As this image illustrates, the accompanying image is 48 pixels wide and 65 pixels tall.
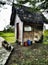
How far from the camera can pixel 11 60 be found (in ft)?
18.8

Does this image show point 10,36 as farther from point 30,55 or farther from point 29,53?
point 30,55

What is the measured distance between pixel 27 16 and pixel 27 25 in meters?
0.33

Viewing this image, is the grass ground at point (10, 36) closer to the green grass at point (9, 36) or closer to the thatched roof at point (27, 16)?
the green grass at point (9, 36)

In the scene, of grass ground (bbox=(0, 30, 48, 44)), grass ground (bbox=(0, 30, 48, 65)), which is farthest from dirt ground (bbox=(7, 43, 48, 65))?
grass ground (bbox=(0, 30, 48, 44))

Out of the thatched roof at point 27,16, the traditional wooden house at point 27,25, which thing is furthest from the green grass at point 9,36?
the thatched roof at point 27,16

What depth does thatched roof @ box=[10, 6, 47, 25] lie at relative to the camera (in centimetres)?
680

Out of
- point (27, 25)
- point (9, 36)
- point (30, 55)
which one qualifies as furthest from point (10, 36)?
point (30, 55)

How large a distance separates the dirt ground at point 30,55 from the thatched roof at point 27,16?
0.89m

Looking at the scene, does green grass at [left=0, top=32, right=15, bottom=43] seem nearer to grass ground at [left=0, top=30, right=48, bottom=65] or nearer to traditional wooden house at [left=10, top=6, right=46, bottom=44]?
grass ground at [left=0, top=30, right=48, bottom=65]

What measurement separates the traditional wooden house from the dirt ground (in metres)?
0.27

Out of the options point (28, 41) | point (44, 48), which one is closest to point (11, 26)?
point (28, 41)

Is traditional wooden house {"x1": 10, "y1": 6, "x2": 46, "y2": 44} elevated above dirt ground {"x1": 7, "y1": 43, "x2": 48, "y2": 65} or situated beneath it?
elevated above

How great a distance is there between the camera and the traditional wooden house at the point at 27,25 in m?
6.86

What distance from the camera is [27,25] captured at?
7082 millimetres
